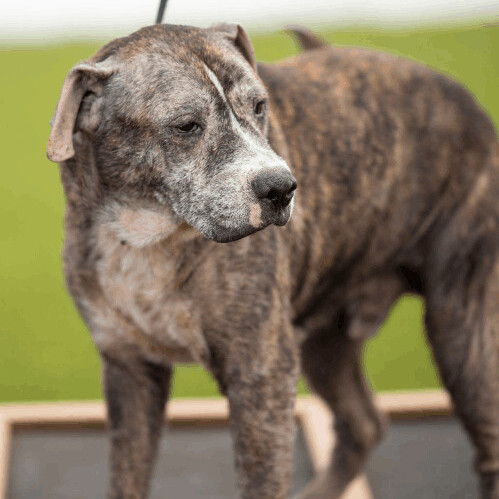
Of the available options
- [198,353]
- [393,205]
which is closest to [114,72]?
[198,353]

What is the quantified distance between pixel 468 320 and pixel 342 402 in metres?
0.63

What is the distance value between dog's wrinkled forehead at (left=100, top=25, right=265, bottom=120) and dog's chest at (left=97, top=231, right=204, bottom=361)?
385 millimetres

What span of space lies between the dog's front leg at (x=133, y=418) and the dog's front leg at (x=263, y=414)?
380 millimetres

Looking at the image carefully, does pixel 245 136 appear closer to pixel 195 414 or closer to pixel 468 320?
pixel 468 320

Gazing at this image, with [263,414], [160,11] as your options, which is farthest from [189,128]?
[263,414]

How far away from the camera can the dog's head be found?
203cm

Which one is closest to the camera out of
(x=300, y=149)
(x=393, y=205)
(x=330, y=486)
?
(x=300, y=149)

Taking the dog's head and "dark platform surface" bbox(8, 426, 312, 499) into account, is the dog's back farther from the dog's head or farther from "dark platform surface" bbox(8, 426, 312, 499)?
"dark platform surface" bbox(8, 426, 312, 499)

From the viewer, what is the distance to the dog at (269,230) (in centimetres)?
210

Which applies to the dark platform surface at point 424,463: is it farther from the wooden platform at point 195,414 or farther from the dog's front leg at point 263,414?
the dog's front leg at point 263,414

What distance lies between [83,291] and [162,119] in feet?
1.89

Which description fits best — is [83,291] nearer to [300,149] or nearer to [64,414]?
[300,149]

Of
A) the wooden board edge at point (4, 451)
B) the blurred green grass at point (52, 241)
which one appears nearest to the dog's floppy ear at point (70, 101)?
the wooden board edge at point (4, 451)

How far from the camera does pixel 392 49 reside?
768 cm
